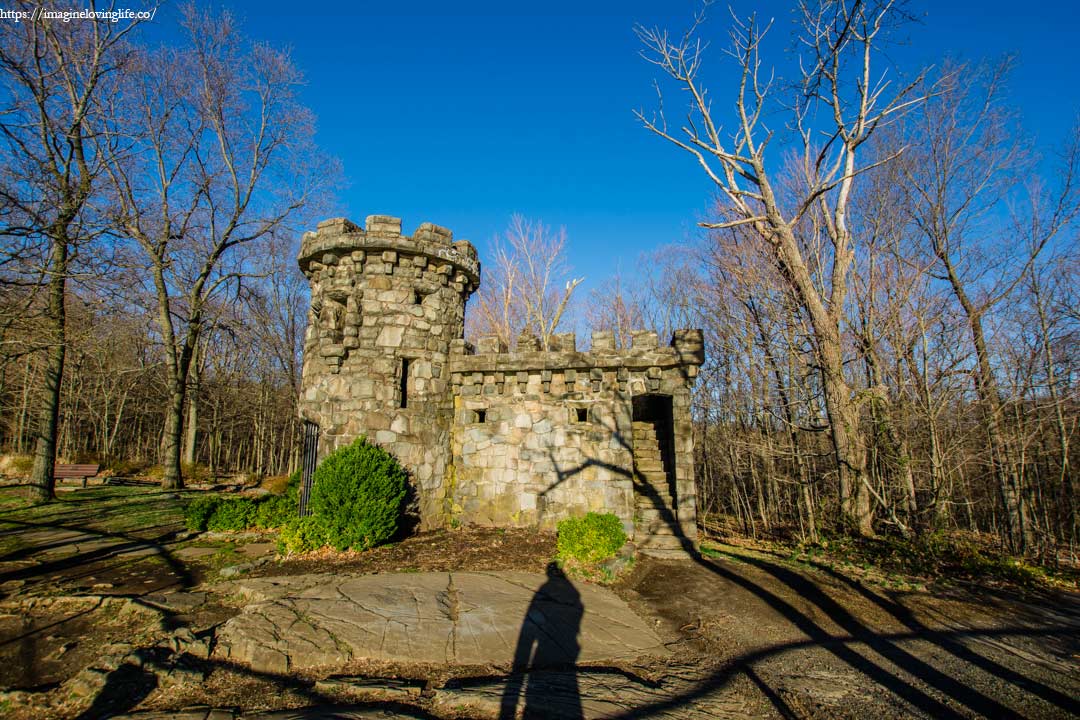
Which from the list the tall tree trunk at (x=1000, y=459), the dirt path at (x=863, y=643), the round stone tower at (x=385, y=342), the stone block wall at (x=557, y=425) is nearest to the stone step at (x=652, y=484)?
the stone block wall at (x=557, y=425)

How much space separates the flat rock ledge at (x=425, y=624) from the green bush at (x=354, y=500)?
1.28 meters

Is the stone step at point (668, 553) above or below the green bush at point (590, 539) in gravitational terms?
below

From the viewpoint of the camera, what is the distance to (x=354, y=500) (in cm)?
750

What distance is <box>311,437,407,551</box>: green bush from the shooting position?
7.37 m

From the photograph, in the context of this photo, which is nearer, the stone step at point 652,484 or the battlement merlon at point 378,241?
the battlement merlon at point 378,241

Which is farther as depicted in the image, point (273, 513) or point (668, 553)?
point (273, 513)

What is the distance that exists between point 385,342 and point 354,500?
2869 millimetres

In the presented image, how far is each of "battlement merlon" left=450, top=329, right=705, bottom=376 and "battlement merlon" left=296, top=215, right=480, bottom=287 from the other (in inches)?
70.7

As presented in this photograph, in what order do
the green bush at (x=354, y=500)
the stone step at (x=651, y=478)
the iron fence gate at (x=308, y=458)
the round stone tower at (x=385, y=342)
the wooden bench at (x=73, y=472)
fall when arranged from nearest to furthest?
the green bush at (x=354, y=500)
the iron fence gate at (x=308, y=458)
the round stone tower at (x=385, y=342)
the stone step at (x=651, y=478)
the wooden bench at (x=73, y=472)

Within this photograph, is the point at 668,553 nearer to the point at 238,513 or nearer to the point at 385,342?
the point at 385,342

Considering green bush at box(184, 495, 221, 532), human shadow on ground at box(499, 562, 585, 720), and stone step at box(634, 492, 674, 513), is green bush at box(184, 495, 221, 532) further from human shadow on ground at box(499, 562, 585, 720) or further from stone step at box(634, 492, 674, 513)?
stone step at box(634, 492, 674, 513)

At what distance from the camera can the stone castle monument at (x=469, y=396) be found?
8.62 metres

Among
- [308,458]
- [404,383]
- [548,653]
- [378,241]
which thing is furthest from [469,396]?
[548,653]

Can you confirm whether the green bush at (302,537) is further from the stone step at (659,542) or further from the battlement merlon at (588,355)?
the stone step at (659,542)
